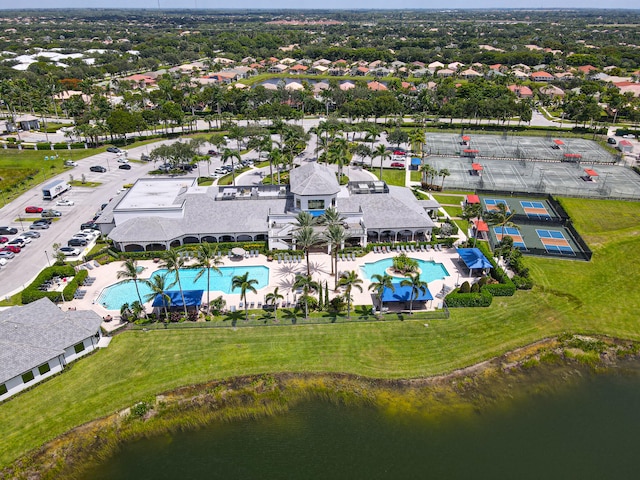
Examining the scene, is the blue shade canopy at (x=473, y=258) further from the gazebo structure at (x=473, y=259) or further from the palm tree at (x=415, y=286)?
the palm tree at (x=415, y=286)

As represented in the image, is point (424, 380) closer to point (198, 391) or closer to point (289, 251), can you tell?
point (198, 391)

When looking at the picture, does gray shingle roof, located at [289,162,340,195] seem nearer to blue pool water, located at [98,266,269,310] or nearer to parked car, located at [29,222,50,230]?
blue pool water, located at [98,266,269,310]

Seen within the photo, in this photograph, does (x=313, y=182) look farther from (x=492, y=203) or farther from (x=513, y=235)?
(x=492, y=203)

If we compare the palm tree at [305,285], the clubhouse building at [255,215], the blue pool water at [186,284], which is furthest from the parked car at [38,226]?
the palm tree at [305,285]

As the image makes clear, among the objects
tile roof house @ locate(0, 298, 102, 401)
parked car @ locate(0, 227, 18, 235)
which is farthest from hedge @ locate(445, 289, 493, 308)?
parked car @ locate(0, 227, 18, 235)

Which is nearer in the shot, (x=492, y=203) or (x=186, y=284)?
(x=186, y=284)

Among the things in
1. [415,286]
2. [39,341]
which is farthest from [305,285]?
[39,341]

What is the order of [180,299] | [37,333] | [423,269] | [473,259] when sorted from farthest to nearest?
[423,269] → [473,259] → [180,299] → [37,333]
